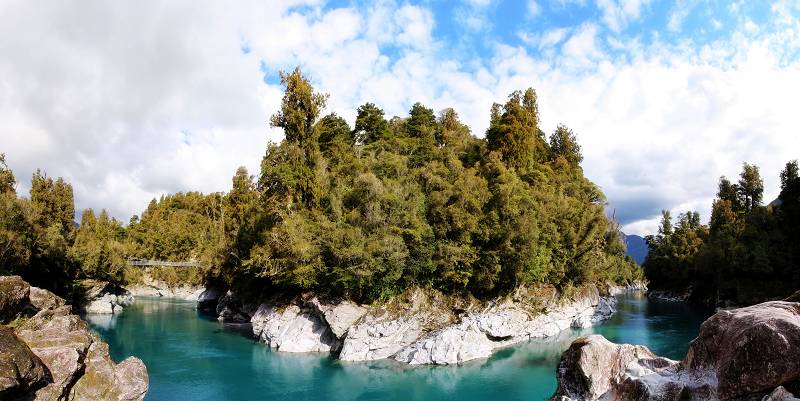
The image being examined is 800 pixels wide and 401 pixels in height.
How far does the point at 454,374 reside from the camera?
27109 mm

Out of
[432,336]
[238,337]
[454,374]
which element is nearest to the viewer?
[454,374]

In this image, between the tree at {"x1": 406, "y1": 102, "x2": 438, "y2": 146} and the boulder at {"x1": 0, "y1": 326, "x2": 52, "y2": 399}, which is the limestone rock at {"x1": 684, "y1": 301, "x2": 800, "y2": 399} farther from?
the tree at {"x1": 406, "y1": 102, "x2": 438, "y2": 146}

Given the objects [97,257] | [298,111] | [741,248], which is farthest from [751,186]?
[97,257]

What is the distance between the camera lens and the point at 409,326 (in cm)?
3256

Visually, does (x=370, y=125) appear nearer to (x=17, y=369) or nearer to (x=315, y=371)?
(x=315, y=371)

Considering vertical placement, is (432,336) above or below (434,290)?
below

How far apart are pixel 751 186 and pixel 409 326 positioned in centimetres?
5786

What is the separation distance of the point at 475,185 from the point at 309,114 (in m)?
15.3

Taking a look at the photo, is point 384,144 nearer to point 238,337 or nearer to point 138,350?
point 238,337

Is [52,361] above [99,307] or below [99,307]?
above

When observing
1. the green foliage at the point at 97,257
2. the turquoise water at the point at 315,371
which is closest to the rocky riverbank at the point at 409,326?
the turquoise water at the point at 315,371

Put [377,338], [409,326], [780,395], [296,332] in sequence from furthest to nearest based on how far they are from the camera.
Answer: [296,332] < [409,326] < [377,338] < [780,395]

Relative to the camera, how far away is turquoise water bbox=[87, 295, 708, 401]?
23734mm

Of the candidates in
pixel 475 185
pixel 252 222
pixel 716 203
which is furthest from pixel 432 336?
pixel 716 203
